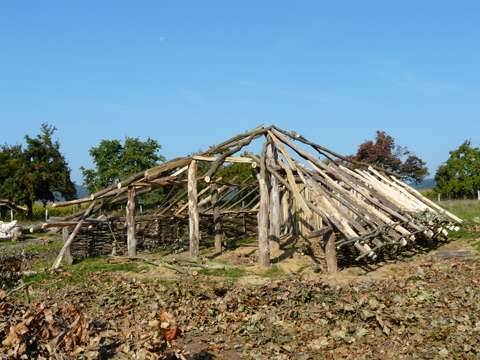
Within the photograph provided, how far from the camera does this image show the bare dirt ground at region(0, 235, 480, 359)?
4105 mm

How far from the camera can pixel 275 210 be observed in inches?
558

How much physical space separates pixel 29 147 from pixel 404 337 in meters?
30.4

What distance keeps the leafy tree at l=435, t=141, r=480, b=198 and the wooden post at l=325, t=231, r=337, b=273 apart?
23.5 m

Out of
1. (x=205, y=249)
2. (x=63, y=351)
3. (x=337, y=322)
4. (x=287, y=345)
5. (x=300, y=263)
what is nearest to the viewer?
(x=63, y=351)

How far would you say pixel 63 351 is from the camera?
151 inches

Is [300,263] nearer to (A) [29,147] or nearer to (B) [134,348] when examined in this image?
(B) [134,348]

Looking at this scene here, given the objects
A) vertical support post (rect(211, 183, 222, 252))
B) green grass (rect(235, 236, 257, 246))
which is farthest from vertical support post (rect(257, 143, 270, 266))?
green grass (rect(235, 236, 257, 246))

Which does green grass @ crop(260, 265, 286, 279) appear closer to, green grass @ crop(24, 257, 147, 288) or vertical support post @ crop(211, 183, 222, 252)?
green grass @ crop(24, 257, 147, 288)

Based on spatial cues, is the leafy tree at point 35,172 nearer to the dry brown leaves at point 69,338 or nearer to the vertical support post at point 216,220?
the vertical support post at point 216,220

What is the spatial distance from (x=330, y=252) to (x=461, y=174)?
24370mm

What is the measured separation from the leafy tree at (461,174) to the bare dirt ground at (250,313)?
21071mm

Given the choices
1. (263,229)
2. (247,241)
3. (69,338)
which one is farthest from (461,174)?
(69,338)

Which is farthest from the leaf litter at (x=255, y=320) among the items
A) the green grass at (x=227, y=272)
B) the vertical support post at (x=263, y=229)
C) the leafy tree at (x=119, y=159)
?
the leafy tree at (x=119, y=159)

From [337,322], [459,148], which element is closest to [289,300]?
[337,322]
